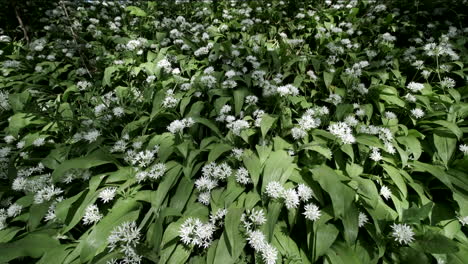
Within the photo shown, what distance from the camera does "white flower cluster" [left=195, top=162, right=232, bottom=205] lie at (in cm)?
Result: 206

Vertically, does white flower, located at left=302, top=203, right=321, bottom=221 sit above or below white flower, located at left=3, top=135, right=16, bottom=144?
above

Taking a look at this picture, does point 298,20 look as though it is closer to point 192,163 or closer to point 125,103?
point 125,103

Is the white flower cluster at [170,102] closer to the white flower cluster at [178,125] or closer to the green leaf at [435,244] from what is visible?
the white flower cluster at [178,125]

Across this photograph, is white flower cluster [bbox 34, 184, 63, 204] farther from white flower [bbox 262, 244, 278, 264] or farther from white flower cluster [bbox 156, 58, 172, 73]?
white flower cluster [bbox 156, 58, 172, 73]

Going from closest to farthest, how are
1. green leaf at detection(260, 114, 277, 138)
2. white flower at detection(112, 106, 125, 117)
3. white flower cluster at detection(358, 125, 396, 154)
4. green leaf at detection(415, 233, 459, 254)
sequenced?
green leaf at detection(415, 233, 459, 254) < white flower cluster at detection(358, 125, 396, 154) < green leaf at detection(260, 114, 277, 138) < white flower at detection(112, 106, 125, 117)

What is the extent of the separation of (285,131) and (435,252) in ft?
4.78

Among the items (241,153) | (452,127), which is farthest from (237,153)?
(452,127)

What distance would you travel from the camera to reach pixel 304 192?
1908mm

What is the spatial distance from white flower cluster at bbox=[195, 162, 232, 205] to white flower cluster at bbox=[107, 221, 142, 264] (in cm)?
54

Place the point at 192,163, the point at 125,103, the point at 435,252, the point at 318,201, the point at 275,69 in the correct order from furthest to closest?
the point at 275,69 < the point at 125,103 < the point at 192,163 < the point at 318,201 < the point at 435,252

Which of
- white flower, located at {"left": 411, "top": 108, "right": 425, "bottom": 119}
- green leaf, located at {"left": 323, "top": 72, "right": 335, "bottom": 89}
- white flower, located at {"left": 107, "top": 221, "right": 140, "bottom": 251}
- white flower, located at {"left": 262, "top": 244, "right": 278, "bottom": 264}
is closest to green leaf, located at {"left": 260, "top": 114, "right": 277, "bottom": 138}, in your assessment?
white flower, located at {"left": 262, "top": 244, "right": 278, "bottom": 264}

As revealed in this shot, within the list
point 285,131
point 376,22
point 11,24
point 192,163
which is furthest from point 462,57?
point 11,24

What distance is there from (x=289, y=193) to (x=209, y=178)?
685 mm

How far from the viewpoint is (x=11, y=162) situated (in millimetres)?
2551
